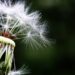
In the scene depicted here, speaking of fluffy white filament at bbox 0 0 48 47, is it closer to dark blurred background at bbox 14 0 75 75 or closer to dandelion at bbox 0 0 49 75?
dandelion at bbox 0 0 49 75

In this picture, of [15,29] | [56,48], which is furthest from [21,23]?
[56,48]

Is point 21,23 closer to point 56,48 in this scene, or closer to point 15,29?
point 15,29

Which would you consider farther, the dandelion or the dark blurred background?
the dark blurred background

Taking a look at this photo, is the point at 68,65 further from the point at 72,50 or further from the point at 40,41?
the point at 40,41

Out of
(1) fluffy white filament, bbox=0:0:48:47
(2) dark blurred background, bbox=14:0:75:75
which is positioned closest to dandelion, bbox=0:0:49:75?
(1) fluffy white filament, bbox=0:0:48:47

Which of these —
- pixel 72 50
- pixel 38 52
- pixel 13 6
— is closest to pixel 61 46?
pixel 72 50

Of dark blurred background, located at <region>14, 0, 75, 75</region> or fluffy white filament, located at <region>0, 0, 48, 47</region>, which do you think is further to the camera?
dark blurred background, located at <region>14, 0, 75, 75</region>
